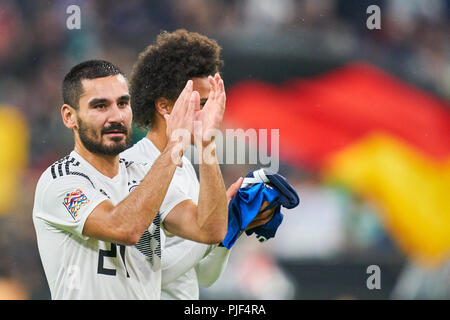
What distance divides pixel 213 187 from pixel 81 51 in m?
3.55

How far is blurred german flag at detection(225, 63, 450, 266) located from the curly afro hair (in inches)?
91.8

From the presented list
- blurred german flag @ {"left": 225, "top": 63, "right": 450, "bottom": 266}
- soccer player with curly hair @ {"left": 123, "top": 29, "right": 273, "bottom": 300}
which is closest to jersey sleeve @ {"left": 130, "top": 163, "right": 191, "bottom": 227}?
soccer player with curly hair @ {"left": 123, "top": 29, "right": 273, "bottom": 300}

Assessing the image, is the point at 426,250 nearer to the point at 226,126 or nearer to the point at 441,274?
the point at 441,274

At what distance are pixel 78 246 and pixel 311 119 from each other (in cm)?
383

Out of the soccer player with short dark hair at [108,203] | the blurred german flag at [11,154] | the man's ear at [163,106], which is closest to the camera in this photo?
the soccer player with short dark hair at [108,203]

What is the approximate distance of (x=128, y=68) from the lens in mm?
5496

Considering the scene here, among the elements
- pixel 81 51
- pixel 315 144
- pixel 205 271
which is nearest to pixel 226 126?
pixel 315 144

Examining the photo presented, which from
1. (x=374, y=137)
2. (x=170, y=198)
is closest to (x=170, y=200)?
(x=170, y=198)

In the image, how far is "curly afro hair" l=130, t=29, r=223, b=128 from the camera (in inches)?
124

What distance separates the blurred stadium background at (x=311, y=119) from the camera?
17.3 feet

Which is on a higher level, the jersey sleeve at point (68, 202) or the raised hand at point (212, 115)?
the raised hand at point (212, 115)

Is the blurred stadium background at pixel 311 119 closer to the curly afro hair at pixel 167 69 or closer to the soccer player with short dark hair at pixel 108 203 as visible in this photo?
the curly afro hair at pixel 167 69

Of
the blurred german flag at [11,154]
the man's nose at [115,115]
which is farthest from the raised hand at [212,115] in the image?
the blurred german flag at [11,154]

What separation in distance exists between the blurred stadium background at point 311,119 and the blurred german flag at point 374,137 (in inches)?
0.4
